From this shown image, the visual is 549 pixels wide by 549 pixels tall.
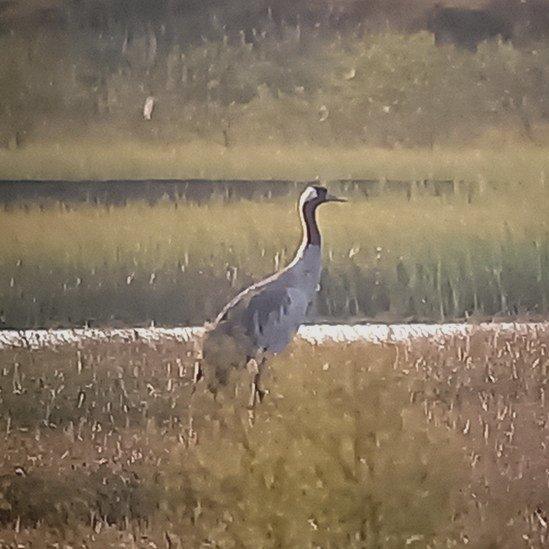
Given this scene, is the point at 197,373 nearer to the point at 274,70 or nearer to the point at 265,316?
the point at 265,316

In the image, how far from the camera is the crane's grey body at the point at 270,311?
1500 mm

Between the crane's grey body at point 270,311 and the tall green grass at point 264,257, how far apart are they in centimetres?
2

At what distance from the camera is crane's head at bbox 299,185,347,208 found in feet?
4.94

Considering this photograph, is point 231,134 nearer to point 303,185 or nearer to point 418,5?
point 303,185

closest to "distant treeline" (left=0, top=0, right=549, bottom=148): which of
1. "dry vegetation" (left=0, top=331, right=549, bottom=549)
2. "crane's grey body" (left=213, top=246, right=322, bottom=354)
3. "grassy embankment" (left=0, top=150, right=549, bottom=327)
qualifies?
"grassy embankment" (left=0, top=150, right=549, bottom=327)

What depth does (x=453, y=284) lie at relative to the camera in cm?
153

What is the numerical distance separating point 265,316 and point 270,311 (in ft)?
0.04

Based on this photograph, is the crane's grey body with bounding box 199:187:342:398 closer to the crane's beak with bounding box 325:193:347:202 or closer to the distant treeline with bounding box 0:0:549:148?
the crane's beak with bounding box 325:193:347:202

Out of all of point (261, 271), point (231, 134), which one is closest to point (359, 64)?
point (231, 134)

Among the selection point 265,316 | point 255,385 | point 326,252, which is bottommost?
point 255,385

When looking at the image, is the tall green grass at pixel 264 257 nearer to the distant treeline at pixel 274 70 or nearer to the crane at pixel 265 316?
the crane at pixel 265 316

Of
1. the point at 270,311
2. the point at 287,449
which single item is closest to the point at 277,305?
the point at 270,311

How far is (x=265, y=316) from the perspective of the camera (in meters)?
1.50

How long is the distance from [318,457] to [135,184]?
54 centimetres
